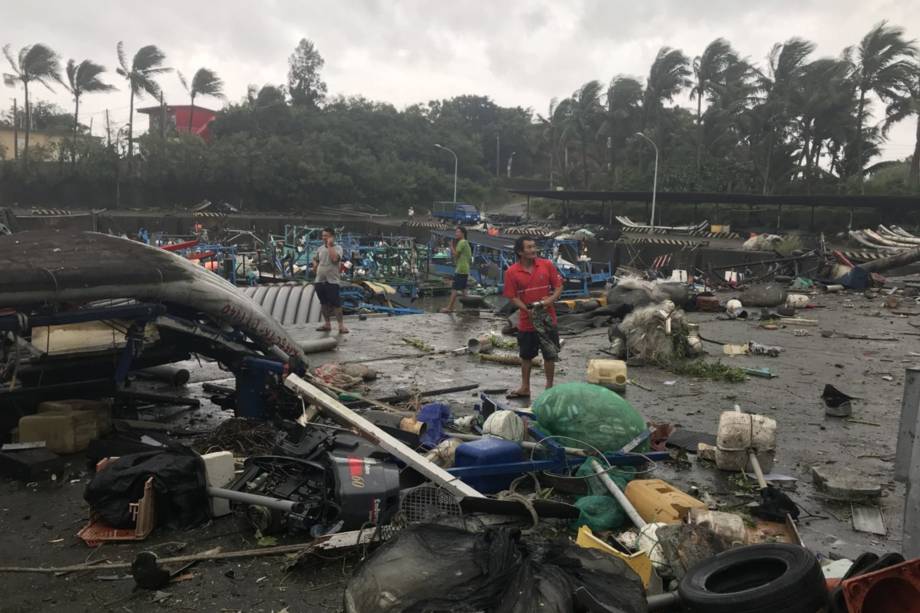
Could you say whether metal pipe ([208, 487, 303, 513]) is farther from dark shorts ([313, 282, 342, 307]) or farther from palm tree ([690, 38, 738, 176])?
palm tree ([690, 38, 738, 176])

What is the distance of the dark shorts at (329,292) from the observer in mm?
11320

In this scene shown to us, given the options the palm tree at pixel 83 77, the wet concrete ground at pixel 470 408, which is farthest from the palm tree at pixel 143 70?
the wet concrete ground at pixel 470 408

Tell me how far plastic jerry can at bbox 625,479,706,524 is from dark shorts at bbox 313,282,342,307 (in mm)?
7719

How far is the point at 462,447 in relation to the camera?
15.1 ft

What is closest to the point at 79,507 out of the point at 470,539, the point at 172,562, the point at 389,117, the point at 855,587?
the point at 172,562

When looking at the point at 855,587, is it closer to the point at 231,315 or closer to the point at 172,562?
the point at 172,562

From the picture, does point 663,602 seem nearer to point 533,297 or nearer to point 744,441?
point 744,441

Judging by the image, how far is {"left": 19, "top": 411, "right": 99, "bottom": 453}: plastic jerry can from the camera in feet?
18.0

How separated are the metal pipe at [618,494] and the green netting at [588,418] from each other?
0.36 metres

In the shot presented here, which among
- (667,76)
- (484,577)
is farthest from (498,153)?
(484,577)

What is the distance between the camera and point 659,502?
4156 millimetres

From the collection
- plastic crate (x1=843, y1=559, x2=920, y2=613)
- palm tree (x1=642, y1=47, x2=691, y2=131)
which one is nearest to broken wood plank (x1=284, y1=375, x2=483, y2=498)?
plastic crate (x1=843, y1=559, x2=920, y2=613)

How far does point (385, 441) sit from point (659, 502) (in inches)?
70.7

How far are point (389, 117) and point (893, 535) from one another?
78.5 meters
